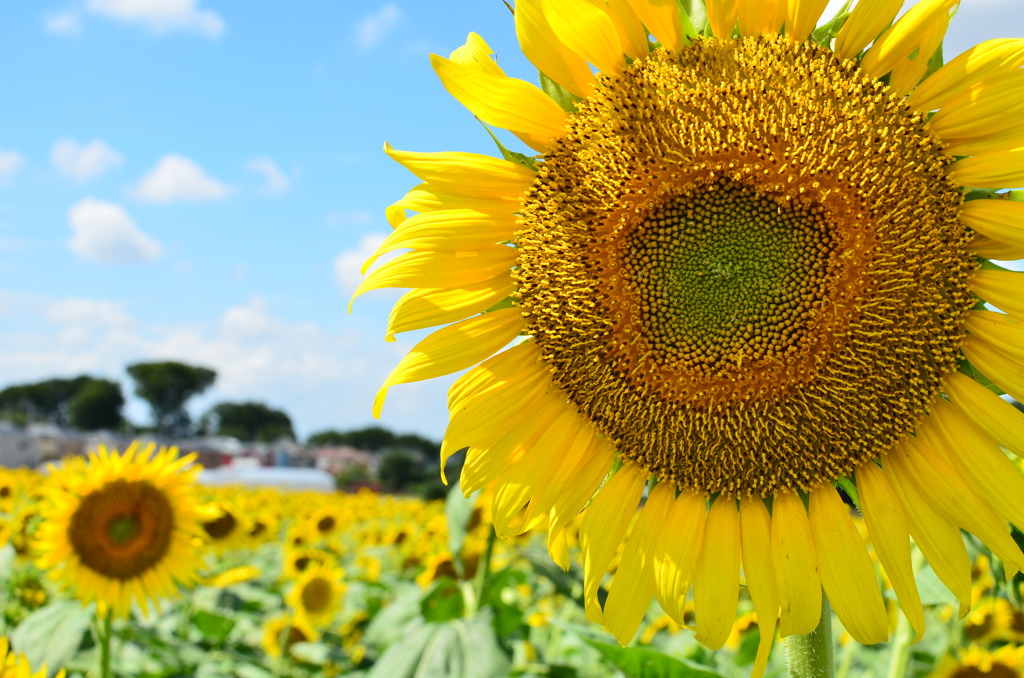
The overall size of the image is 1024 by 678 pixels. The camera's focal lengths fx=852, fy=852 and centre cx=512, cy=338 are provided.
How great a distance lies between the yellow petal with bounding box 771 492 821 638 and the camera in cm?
180

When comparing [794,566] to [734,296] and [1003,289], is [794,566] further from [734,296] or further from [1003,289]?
[1003,289]

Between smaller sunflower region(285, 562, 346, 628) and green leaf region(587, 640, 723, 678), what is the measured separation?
19.7ft

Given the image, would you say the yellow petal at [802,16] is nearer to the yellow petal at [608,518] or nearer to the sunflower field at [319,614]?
the yellow petal at [608,518]

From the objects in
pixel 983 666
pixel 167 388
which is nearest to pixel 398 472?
pixel 983 666

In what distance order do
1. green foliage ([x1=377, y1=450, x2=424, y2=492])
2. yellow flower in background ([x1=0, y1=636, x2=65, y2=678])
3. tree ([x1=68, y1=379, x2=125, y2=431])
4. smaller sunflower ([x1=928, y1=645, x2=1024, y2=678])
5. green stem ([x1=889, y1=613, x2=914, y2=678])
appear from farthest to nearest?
tree ([x1=68, y1=379, x2=125, y2=431])
green foliage ([x1=377, y1=450, x2=424, y2=492])
smaller sunflower ([x1=928, y1=645, x2=1024, y2=678])
green stem ([x1=889, y1=613, x2=914, y2=678])
yellow flower in background ([x1=0, y1=636, x2=65, y2=678])

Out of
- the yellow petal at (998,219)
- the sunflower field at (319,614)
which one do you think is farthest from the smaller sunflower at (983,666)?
the yellow petal at (998,219)

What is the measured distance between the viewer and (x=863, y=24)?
1.76 meters

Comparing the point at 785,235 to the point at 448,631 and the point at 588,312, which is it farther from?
the point at 448,631

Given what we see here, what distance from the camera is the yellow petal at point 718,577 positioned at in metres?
1.94

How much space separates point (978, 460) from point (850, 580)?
1.21ft

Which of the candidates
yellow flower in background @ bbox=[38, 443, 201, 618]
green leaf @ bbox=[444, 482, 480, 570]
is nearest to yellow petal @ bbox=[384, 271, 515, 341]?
green leaf @ bbox=[444, 482, 480, 570]

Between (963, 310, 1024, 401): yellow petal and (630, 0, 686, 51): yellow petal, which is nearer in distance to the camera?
(963, 310, 1024, 401): yellow petal

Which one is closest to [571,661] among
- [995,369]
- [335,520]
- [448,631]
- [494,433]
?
[448,631]

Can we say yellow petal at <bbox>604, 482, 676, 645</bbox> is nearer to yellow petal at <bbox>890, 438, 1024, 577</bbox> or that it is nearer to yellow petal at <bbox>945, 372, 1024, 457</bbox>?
yellow petal at <bbox>890, 438, 1024, 577</bbox>
